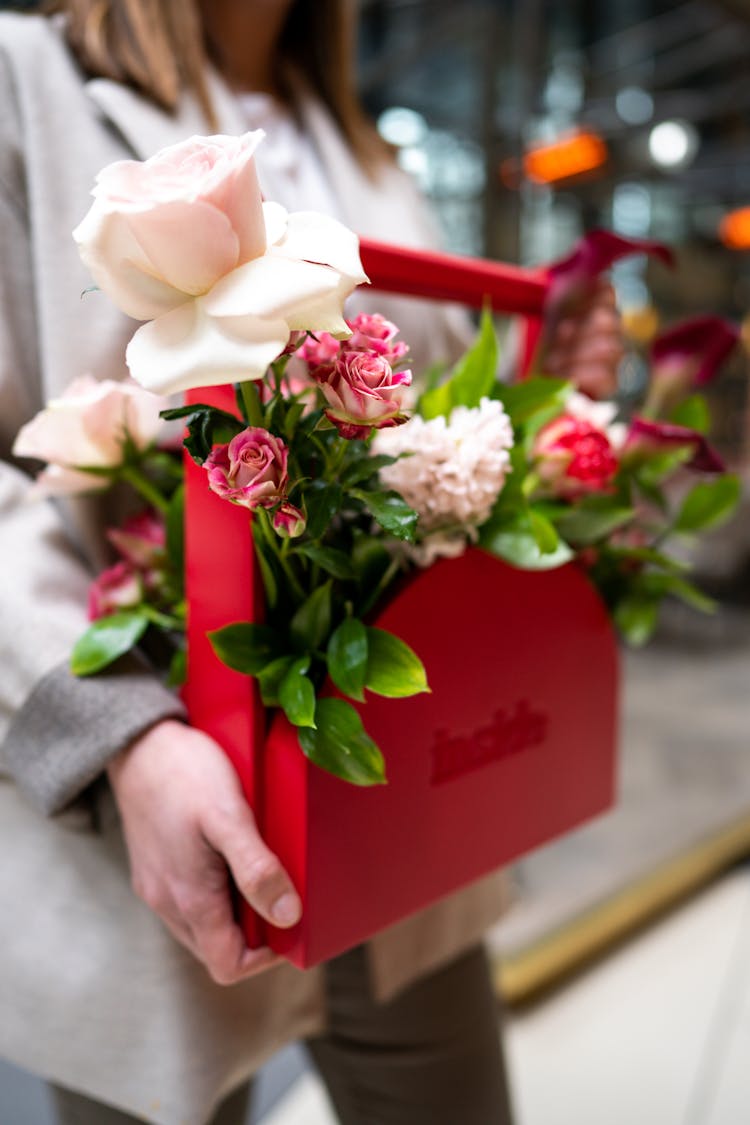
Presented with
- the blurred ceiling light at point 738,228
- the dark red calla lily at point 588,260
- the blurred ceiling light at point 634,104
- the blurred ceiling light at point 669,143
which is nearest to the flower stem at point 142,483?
the dark red calla lily at point 588,260

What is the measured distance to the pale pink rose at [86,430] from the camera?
0.56 m

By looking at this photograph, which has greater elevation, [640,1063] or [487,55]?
[487,55]

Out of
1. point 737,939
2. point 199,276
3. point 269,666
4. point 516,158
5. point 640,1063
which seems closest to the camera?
point 199,276

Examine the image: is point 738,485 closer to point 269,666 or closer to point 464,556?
point 464,556

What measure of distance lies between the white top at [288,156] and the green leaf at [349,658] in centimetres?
44

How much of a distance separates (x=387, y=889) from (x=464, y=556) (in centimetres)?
21

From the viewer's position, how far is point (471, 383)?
1.91ft

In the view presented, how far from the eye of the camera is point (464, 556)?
0.57 m

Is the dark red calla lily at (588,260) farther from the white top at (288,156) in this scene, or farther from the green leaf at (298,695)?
the green leaf at (298,695)

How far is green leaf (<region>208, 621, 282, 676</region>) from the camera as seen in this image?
0.49m

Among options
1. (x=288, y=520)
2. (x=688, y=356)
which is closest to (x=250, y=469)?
(x=288, y=520)

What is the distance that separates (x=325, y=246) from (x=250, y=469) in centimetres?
10

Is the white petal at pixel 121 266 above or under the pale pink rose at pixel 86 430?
above

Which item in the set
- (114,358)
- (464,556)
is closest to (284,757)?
(464,556)
